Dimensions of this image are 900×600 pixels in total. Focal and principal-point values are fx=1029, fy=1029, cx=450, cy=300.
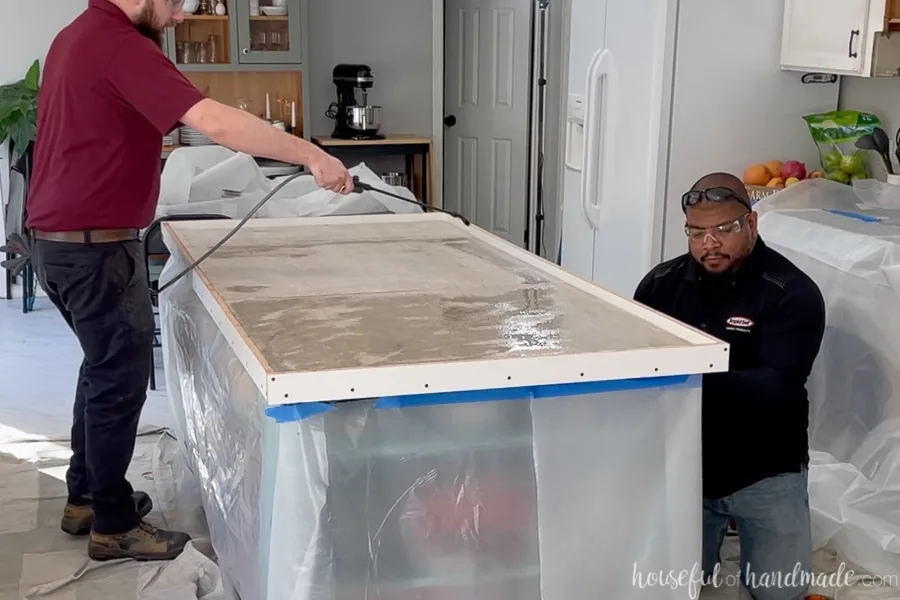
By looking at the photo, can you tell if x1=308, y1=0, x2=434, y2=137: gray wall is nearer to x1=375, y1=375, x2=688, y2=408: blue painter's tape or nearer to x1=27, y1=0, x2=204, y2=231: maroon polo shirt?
x1=27, y1=0, x2=204, y2=231: maroon polo shirt

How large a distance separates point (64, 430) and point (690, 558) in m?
2.49

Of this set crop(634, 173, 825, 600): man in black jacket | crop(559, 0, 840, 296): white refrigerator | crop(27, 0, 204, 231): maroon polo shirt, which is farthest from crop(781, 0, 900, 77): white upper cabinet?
crop(27, 0, 204, 231): maroon polo shirt

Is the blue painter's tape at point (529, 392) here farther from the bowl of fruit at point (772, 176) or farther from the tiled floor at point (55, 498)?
the bowl of fruit at point (772, 176)

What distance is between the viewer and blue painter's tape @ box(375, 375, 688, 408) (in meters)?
1.56

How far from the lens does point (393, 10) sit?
6059 millimetres

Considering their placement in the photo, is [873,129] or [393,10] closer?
[873,129]

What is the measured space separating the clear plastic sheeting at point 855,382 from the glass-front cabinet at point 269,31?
338cm

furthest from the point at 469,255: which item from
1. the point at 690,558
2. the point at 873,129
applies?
the point at 873,129

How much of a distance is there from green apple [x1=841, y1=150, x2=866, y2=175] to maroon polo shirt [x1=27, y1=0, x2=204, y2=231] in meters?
2.12

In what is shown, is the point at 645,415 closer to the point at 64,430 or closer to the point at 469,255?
the point at 469,255

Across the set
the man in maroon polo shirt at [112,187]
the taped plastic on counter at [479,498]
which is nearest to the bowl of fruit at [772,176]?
the man in maroon polo shirt at [112,187]

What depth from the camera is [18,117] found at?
5.12 m

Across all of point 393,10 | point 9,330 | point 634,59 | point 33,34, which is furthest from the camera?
point 393,10

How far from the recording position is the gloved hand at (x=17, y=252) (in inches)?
191
